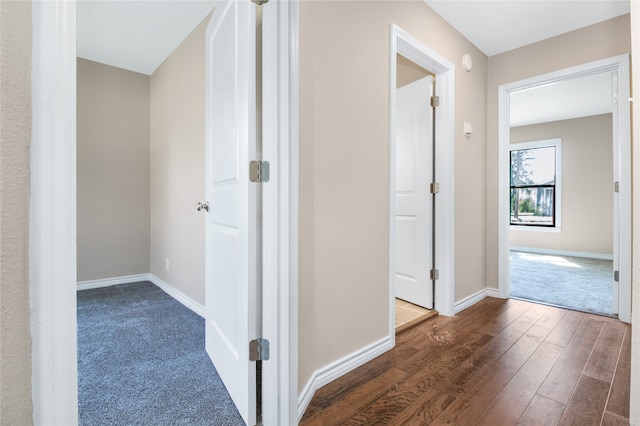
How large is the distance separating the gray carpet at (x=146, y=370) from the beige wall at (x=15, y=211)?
2.94ft

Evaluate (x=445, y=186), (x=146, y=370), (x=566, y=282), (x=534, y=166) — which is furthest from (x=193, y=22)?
(x=534, y=166)

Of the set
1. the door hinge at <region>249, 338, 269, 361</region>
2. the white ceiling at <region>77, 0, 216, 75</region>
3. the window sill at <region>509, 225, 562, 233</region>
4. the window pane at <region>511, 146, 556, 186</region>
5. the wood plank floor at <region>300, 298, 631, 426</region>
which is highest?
the white ceiling at <region>77, 0, 216, 75</region>

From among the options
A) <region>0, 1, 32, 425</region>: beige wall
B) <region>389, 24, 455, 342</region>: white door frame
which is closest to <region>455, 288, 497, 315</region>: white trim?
<region>389, 24, 455, 342</region>: white door frame

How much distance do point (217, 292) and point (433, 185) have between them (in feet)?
6.36

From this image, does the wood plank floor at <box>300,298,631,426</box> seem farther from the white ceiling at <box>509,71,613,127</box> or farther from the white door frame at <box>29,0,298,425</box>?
the white ceiling at <box>509,71,613,127</box>

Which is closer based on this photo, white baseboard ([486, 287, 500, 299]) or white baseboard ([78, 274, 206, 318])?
white baseboard ([78, 274, 206, 318])

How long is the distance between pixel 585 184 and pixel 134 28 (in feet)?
23.6

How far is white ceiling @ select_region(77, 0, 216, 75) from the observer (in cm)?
240

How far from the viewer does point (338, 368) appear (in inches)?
64.2

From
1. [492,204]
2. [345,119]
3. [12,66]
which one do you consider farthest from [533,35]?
[12,66]

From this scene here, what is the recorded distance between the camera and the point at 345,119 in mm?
A: 1680

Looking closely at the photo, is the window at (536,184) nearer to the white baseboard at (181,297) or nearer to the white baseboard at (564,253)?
the white baseboard at (564,253)

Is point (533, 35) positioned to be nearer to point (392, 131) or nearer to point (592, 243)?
point (392, 131)

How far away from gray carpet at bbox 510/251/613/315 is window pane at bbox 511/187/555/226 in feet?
3.49
